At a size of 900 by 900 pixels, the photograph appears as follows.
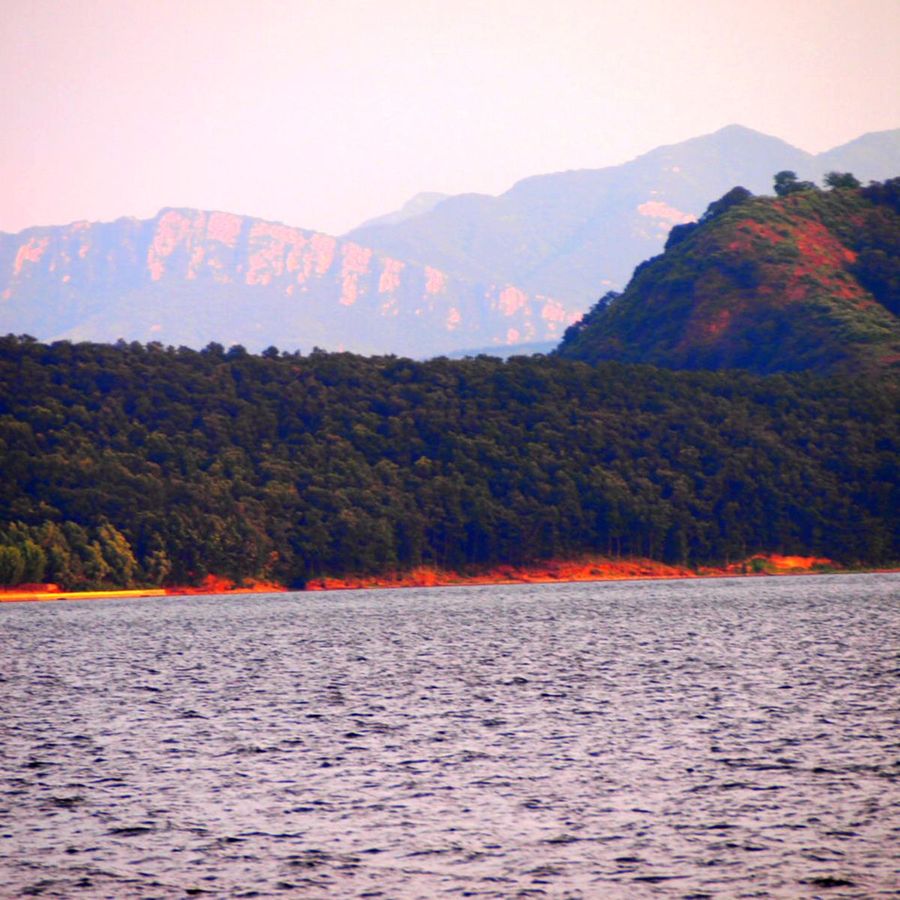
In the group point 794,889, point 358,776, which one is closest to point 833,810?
point 794,889

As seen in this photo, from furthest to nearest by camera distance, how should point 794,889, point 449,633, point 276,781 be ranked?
point 449,633 → point 276,781 → point 794,889

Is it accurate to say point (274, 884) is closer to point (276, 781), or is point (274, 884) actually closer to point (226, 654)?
point (276, 781)

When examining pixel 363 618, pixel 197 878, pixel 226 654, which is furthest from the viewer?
pixel 363 618

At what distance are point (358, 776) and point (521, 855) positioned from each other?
13701 mm

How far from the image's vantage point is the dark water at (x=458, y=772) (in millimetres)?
35156

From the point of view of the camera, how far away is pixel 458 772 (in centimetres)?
5022

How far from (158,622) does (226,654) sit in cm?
4925

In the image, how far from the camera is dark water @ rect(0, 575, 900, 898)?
3516 centimetres

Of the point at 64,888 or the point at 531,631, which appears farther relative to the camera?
the point at 531,631

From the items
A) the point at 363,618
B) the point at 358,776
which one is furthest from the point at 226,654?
the point at 358,776

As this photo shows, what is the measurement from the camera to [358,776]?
49.6 meters

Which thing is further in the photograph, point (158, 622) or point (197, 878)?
point (158, 622)

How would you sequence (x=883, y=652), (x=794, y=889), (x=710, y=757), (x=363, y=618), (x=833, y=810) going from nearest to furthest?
(x=794, y=889) < (x=833, y=810) < (x=710, y=757) < (x=883, y=652) < (x=363, y=618)

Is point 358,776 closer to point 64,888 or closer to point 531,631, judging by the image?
point 64,888
